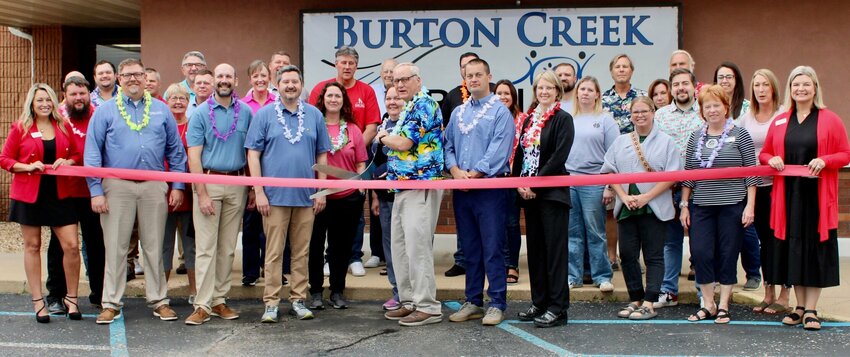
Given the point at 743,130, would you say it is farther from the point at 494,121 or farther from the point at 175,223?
the point at 175,223

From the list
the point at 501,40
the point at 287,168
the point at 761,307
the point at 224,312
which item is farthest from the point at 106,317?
the point at 501,40

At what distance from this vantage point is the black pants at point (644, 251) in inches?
310

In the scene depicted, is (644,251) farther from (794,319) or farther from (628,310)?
(794,319)

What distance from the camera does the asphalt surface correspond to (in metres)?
6.79

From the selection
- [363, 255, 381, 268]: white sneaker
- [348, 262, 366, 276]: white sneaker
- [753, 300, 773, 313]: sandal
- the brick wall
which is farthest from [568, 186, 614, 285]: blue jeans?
the brick wall

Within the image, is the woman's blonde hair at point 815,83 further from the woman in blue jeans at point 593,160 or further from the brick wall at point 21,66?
the brick wall at point 21,66

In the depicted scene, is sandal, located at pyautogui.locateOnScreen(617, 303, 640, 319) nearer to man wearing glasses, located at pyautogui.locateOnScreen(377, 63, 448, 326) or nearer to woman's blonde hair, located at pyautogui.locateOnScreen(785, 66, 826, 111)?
man wearing glasses, located at pyautogui.locateOnScreen(377, 63, 448, 326)

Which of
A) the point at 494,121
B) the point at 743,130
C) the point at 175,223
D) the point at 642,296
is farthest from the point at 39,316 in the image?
the point at 743,130

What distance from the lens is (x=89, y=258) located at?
829 centimetres

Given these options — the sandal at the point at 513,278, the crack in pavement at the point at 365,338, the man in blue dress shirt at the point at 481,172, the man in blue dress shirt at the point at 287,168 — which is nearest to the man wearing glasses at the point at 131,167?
the man in blue dress shirt at the point at 287,168

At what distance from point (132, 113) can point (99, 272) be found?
1500 mm

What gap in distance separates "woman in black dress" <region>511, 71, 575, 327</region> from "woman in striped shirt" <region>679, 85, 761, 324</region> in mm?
1020

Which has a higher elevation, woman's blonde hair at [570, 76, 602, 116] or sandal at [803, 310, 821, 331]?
woman's blonde hair at [570, 76, 602, 116]

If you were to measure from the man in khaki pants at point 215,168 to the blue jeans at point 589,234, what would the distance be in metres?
2.82
